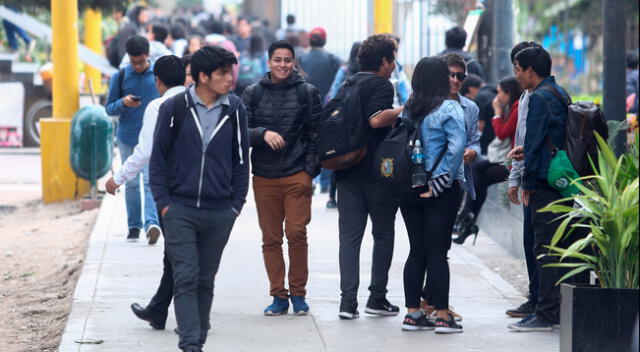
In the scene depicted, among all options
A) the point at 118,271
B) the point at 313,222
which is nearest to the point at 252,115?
the point at 118,271

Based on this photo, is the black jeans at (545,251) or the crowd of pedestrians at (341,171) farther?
the black jeans at (545,251)

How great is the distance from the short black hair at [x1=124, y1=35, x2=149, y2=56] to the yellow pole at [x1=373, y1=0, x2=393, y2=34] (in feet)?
22.9

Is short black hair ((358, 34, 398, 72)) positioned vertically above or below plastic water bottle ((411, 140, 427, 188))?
above

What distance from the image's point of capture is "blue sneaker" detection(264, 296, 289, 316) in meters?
7.50

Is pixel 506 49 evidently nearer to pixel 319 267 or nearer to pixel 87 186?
pixel 319 267

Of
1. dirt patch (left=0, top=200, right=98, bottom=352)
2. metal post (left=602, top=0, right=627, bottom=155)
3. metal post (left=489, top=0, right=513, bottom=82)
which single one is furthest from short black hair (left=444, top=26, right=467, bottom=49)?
dirt patch (left=0, top=200, right=98, bottom=352)

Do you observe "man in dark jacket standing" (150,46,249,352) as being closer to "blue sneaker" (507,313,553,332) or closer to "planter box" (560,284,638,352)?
"planter box" (560,284,638,352)

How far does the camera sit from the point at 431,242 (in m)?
6.96

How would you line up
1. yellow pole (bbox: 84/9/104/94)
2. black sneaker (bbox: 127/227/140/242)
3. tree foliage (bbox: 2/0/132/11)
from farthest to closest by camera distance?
yellow pole (bbox: 84/9/104/94) < tree foliage (bbox: 2/0/132/11) < black sneaker (bbox: 127/227/140/242)

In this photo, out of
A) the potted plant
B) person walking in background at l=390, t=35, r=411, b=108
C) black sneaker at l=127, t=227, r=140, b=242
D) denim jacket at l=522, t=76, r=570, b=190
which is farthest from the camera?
person walking in background at l=390, t=35, r=411, b=108

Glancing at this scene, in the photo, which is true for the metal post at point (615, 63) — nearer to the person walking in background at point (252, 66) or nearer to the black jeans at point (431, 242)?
the black jeans at point (431, 242)

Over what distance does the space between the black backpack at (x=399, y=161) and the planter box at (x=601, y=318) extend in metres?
1.54

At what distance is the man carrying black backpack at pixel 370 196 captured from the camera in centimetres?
722

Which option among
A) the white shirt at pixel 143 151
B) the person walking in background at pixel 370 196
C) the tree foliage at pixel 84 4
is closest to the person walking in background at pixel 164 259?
the white shirt at pixel 143 151
